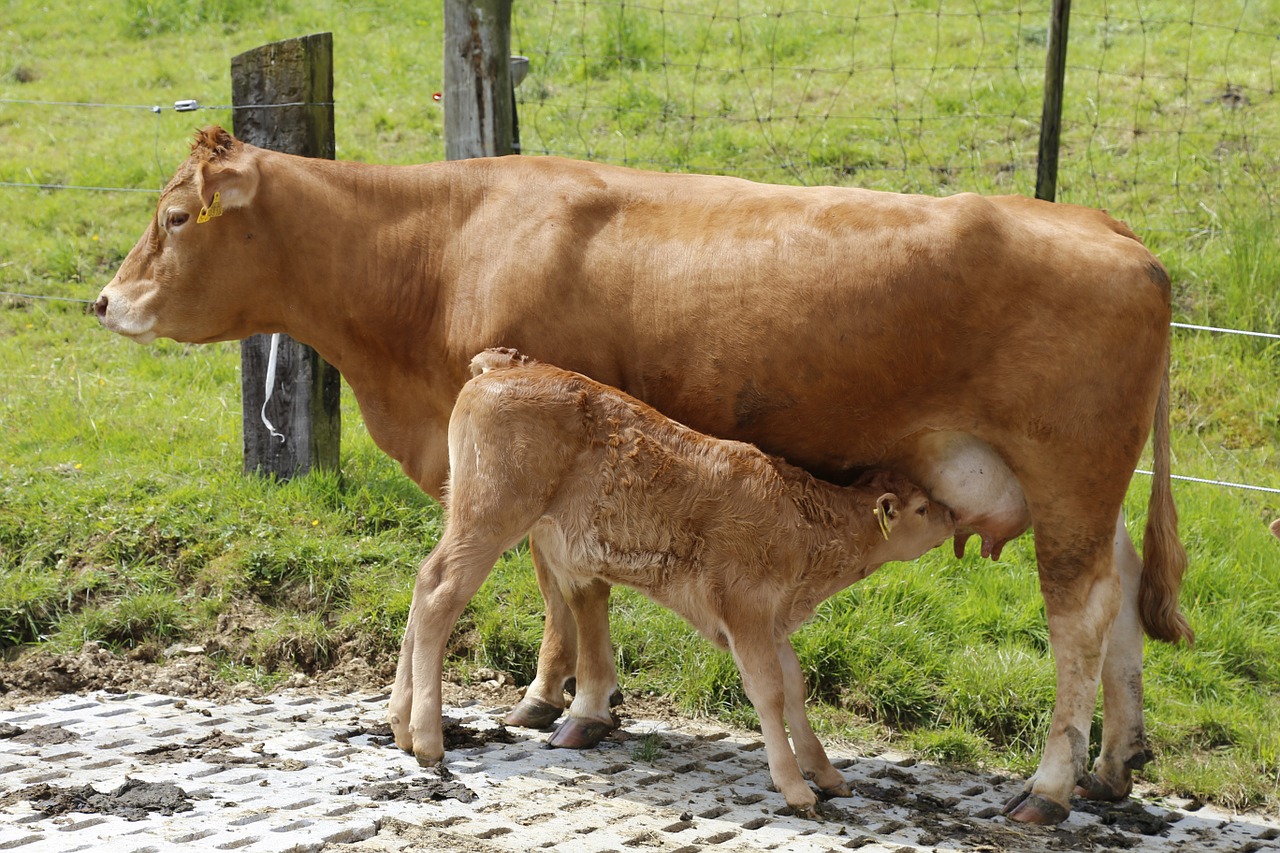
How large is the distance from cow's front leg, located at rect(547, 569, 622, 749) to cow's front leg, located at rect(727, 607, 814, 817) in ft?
2.46

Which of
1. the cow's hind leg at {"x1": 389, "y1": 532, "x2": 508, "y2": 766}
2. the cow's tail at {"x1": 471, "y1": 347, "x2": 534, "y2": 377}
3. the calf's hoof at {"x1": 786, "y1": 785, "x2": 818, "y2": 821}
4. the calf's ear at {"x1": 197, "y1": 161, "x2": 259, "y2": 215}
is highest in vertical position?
the calf's ear at {"x1": 197, "y1": 161, "x2": 259, "y2": 215}

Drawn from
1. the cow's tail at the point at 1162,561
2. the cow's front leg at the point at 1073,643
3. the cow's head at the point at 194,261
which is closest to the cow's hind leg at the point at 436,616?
the cow's head at the point at 194,261

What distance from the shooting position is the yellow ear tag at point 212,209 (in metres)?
5.14

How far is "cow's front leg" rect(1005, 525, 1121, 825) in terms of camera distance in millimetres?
4812

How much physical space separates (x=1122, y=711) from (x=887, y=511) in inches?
48.3

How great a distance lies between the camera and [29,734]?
4902 millimetres

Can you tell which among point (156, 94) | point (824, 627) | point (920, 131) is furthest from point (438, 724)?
point (156, 94)

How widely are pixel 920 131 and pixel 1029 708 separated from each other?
5.94 meters

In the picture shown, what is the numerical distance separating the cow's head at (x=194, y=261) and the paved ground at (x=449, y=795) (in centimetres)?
148

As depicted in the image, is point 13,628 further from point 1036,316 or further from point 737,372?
point 1036,316

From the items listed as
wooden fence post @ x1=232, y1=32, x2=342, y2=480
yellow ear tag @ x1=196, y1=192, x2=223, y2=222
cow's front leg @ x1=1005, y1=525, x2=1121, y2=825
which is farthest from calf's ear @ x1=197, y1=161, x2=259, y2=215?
cow's front leg @ x1=1005, y1=525, x2=1121, y2=825

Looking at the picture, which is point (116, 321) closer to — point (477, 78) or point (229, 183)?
point (229, 183)

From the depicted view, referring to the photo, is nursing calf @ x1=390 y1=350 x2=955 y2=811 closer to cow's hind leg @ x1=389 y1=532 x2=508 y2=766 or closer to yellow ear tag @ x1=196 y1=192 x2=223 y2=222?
cow's hind leg @ x1=389 y1=532 x2=508 y2=766

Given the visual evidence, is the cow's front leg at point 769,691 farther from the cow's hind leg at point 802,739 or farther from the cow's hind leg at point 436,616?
the cow's hind leg at point 436,616
